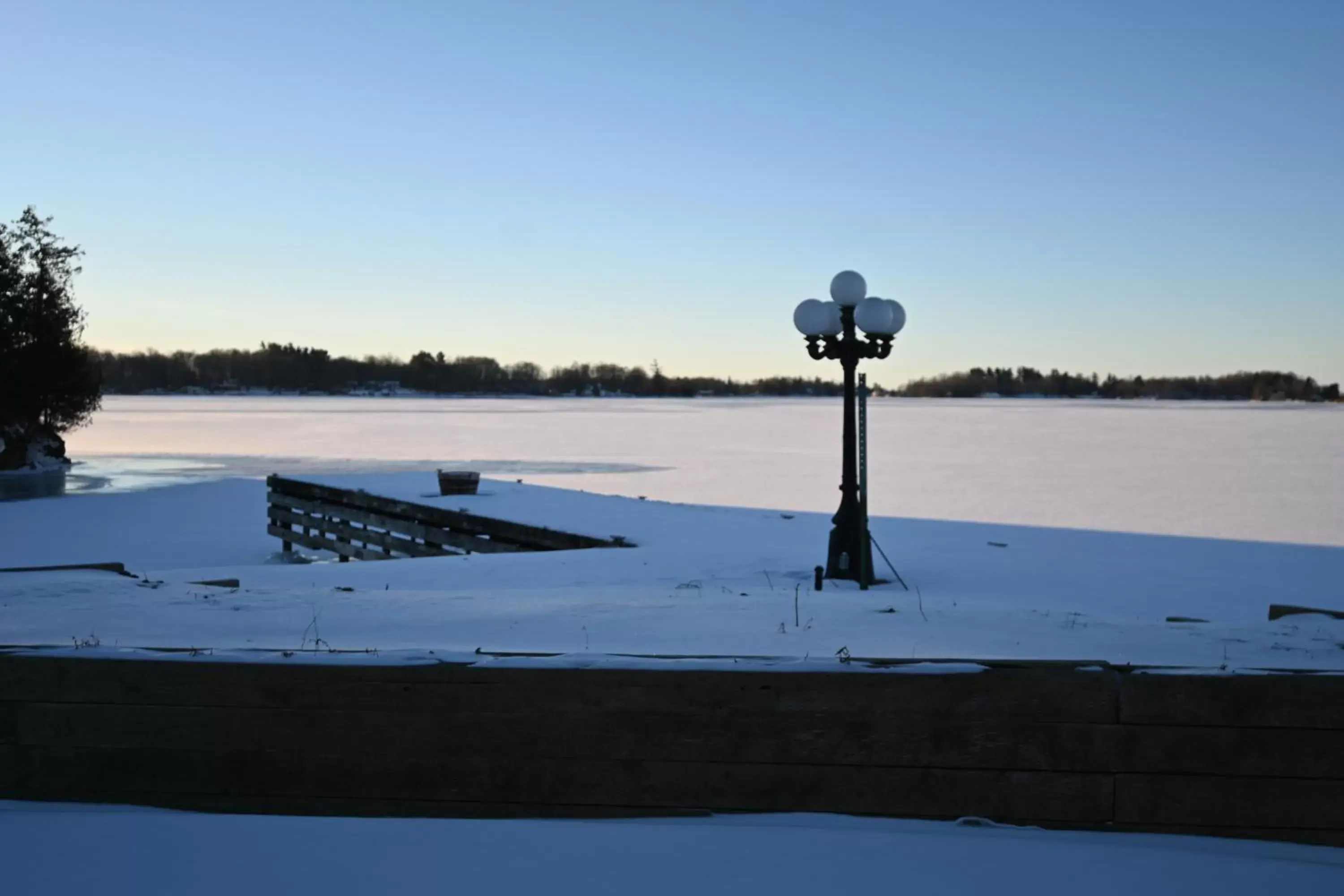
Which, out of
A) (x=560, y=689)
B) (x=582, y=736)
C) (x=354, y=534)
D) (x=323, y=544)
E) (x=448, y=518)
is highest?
(x=560, y=689)

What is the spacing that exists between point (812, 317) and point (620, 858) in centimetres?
874

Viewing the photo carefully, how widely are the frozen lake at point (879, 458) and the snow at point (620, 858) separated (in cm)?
1384

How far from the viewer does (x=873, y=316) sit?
11609 millimetres

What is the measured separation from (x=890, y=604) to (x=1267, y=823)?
3236mm

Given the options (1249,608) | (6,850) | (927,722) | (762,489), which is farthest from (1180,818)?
(762,489)

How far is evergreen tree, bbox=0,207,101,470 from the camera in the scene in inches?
1159

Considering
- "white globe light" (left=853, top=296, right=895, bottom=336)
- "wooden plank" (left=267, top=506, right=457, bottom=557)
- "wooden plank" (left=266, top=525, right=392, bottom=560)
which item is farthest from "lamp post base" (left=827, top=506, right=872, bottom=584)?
"wooden plank" (left=266, top=525, right=392, bottom=560)

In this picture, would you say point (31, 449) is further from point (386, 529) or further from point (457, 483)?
point (386, 529)

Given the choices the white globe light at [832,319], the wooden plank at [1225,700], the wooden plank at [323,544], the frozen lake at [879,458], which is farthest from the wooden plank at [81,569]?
the frozen lake at [879,458]

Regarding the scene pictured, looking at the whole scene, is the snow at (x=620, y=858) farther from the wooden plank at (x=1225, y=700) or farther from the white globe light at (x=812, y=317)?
the white globe light at (x=812, y=317)

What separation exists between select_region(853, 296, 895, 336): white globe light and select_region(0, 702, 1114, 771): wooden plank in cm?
829

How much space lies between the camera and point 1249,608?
9.80 metres

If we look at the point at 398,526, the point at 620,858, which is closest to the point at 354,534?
the point at 398,526

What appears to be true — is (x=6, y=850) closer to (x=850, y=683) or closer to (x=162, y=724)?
(x=162, y=724)
